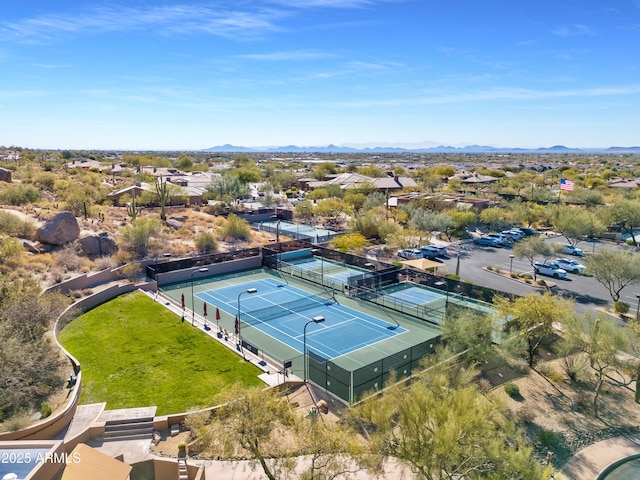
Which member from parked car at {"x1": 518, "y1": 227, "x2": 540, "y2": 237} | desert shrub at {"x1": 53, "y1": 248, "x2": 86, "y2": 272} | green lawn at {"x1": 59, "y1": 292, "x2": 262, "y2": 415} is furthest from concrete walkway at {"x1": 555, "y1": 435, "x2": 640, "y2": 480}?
parked car at {"x1": 518, "y1": 227, "x2": 540, "y2": 237}

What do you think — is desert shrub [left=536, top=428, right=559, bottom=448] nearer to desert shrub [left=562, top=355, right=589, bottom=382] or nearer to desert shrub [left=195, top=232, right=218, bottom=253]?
desert shrub [left=562, top=355, right=589, bottom=382]

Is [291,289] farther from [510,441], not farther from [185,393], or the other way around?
[510,441]

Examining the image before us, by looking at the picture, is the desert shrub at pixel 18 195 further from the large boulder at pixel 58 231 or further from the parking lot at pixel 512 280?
the parking lot at pixel 512 280

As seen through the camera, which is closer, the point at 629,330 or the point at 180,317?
the point at 629,330

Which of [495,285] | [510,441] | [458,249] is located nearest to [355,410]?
[510,441]

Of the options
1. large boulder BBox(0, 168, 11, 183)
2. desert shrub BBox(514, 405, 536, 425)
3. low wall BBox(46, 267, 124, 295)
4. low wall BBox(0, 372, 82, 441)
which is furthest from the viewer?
large boulder BBox(0, 168, 11, 183)

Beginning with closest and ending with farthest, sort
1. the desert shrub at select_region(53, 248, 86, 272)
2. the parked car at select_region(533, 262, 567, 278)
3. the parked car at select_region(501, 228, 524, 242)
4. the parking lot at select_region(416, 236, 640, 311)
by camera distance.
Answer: the parking lot at select_region(416, 236, 640, 311) → the desert shrub at select_region(53, 248, 86, 272) → the parked car at select_region(533, 262, 567, 278) → the parked car at select_region(501, 228, 524, 242)
